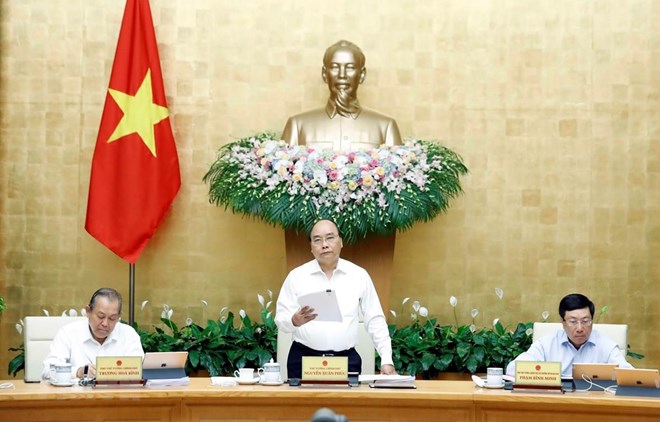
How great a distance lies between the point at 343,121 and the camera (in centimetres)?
760

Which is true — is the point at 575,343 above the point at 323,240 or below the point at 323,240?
below

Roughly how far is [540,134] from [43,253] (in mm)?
3915

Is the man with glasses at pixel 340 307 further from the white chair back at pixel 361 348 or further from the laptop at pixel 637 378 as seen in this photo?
the laptop at pixel 637 378

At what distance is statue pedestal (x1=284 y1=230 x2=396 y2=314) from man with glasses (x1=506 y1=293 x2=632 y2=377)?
2006mm

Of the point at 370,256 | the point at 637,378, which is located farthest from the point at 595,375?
the point at 370,256

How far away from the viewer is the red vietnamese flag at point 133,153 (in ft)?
25.9

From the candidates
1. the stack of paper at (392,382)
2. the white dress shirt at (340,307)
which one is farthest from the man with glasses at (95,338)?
the stack of paper at (392,382)

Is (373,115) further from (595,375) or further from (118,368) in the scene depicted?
(118,368)

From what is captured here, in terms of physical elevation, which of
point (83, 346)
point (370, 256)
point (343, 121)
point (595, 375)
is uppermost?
point (343, 121)

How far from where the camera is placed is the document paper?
5617 millimetres

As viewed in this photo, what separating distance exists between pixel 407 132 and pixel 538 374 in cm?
371

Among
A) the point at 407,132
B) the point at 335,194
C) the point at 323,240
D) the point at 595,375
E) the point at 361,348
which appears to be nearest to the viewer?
the point at 595,375

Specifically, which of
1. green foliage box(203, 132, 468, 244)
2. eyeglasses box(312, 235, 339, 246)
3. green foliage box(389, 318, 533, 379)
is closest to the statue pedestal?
green foliage box(203, 132, 468, 244)

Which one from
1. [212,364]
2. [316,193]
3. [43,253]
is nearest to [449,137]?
[316,193]
